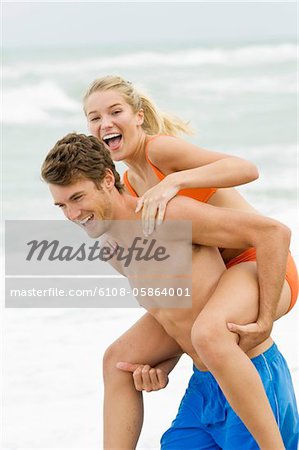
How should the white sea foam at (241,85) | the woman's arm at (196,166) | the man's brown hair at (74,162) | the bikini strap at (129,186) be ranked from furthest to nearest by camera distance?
the white sea foam at (241,85)
the bikini strap at (129,186)
the woman's arm at (196,166)
the man's brown hair at (74,162)

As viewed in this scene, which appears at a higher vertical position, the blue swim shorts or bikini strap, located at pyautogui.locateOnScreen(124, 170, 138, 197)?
bikini strap, located at pyautogui.locateOnScreen(124, 170, 138, 197)

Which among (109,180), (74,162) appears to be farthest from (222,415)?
(74,162)

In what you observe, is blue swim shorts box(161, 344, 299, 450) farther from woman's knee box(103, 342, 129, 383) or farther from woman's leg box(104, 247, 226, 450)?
woman's knee box(103, 342, 129, 383)

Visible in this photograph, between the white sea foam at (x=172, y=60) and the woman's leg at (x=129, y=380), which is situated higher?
the white sea foam at (x=172, y=60)

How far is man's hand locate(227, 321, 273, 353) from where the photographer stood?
2787mm

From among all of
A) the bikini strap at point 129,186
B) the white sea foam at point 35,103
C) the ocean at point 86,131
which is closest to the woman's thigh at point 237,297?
the bikini strap at point 129,186

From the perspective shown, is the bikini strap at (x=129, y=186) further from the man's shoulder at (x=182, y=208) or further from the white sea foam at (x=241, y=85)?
the white sea foam at (x=241, y=85)

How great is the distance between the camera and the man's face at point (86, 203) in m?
2.85

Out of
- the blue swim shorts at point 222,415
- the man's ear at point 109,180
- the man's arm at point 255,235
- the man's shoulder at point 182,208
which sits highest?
the man's ear at point 109,180

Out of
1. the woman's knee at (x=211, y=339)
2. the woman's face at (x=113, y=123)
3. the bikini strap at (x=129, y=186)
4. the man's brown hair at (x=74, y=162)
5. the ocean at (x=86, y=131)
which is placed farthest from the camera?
the ocean at (x=86, y=131)

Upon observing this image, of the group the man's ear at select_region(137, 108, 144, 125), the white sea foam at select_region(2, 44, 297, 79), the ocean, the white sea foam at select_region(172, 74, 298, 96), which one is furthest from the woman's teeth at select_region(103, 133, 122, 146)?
the white sea foam at select_region(2, 44, 297, 79)

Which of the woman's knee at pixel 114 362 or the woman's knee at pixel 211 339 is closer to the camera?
the woman's knee at pixel 211 339

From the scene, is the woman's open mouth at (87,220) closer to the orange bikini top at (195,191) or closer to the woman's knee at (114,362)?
the orange bikini top at (195,191)

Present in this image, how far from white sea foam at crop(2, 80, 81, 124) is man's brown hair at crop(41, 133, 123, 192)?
11.8 metres
